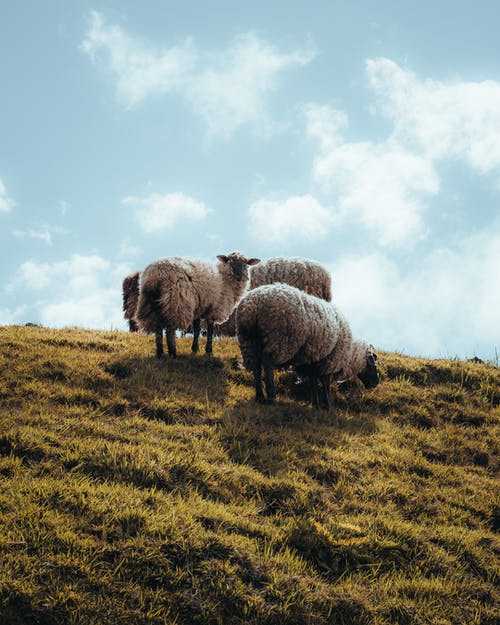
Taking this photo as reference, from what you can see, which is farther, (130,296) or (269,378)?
(130,296)

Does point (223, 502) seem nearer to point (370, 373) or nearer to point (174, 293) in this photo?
point (174, 293)

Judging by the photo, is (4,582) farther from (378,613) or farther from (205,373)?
(205,373)

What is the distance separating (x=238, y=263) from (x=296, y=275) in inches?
65.7

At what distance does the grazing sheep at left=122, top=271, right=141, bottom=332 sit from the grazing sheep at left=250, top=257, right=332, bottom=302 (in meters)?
3.93

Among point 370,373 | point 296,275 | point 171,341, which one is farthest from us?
point 296,275

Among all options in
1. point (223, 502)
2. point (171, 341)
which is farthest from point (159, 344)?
point (223, 502)

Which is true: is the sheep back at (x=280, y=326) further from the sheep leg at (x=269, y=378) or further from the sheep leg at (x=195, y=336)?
the sheep leg at (x=195, y=336)

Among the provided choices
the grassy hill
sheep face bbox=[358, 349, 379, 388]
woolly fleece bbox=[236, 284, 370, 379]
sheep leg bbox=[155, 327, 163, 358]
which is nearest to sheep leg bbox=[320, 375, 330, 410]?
woolly fleece bbox=[236, 284, 370, 379]

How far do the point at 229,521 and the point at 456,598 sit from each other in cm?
243

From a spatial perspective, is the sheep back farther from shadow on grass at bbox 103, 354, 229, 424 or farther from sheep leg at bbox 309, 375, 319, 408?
shadow on grass at bbox 103, 354, 229, 424

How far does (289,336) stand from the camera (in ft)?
31.8

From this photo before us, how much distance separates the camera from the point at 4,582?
174 inches

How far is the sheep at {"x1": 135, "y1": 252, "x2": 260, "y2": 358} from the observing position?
36.8 ft

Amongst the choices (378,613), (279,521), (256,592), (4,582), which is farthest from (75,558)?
(378,613)
